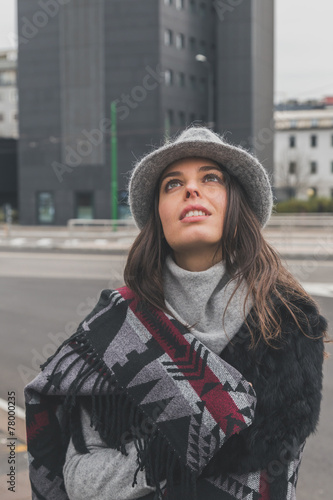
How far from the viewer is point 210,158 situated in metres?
1.72

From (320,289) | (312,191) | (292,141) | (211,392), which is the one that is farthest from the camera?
(292,141)

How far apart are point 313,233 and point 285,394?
1126 inches

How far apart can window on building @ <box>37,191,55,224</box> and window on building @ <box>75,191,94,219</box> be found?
1.79 metres

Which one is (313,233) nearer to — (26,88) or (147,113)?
(147,113)

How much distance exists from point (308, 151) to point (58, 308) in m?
67.9

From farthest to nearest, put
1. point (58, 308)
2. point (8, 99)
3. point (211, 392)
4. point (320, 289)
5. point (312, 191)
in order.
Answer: point (312, 191)
point (8, 99)
point (320, 289)
point (58, 308)
point (211, 392)

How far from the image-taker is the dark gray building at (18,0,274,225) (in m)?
38.9

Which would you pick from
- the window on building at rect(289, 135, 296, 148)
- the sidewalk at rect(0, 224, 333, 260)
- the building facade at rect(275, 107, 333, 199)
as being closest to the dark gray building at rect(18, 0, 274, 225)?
the sidewalk at rect(0, 224, 333, 260)

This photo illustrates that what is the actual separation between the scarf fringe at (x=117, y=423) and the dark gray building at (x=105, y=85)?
35.8 metres

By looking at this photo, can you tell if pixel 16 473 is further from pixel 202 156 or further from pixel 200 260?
pixel 202 156

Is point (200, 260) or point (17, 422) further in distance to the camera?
point (17, 422)

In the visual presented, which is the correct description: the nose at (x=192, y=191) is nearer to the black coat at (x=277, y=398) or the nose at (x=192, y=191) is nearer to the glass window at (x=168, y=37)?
the black coat at (x=277, y=398)

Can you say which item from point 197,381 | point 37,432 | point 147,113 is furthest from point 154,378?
point 147,113

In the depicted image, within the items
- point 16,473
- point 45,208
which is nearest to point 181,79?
point 45,208
